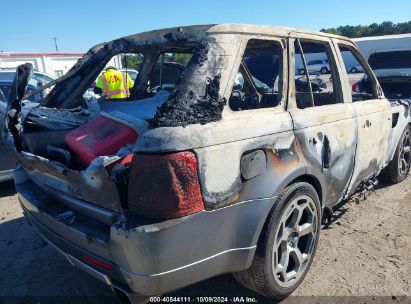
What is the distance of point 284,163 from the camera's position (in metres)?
2.37

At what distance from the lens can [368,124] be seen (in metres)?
3.46

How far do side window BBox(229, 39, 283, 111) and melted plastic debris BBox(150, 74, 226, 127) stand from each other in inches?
14.6

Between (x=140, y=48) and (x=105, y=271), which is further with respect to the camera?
(x=140, y=48)

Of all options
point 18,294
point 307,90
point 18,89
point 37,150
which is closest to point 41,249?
point 18,294

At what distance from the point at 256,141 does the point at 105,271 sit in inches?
44.9

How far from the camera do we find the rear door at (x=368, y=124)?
3.36 meters

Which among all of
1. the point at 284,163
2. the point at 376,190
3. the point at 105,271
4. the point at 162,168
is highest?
the point at 162,168

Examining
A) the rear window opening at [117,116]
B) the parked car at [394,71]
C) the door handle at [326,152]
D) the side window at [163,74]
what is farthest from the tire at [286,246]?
the parked car at [394,71]

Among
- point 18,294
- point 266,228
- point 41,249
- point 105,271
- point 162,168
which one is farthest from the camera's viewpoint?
point 41,249

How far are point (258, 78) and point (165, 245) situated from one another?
2376mm

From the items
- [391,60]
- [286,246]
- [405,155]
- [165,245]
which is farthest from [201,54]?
[391,60]

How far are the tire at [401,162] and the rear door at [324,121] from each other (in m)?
1.77

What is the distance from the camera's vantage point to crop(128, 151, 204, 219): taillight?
1857mm

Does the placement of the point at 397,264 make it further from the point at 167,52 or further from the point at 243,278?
the point at 167,52
